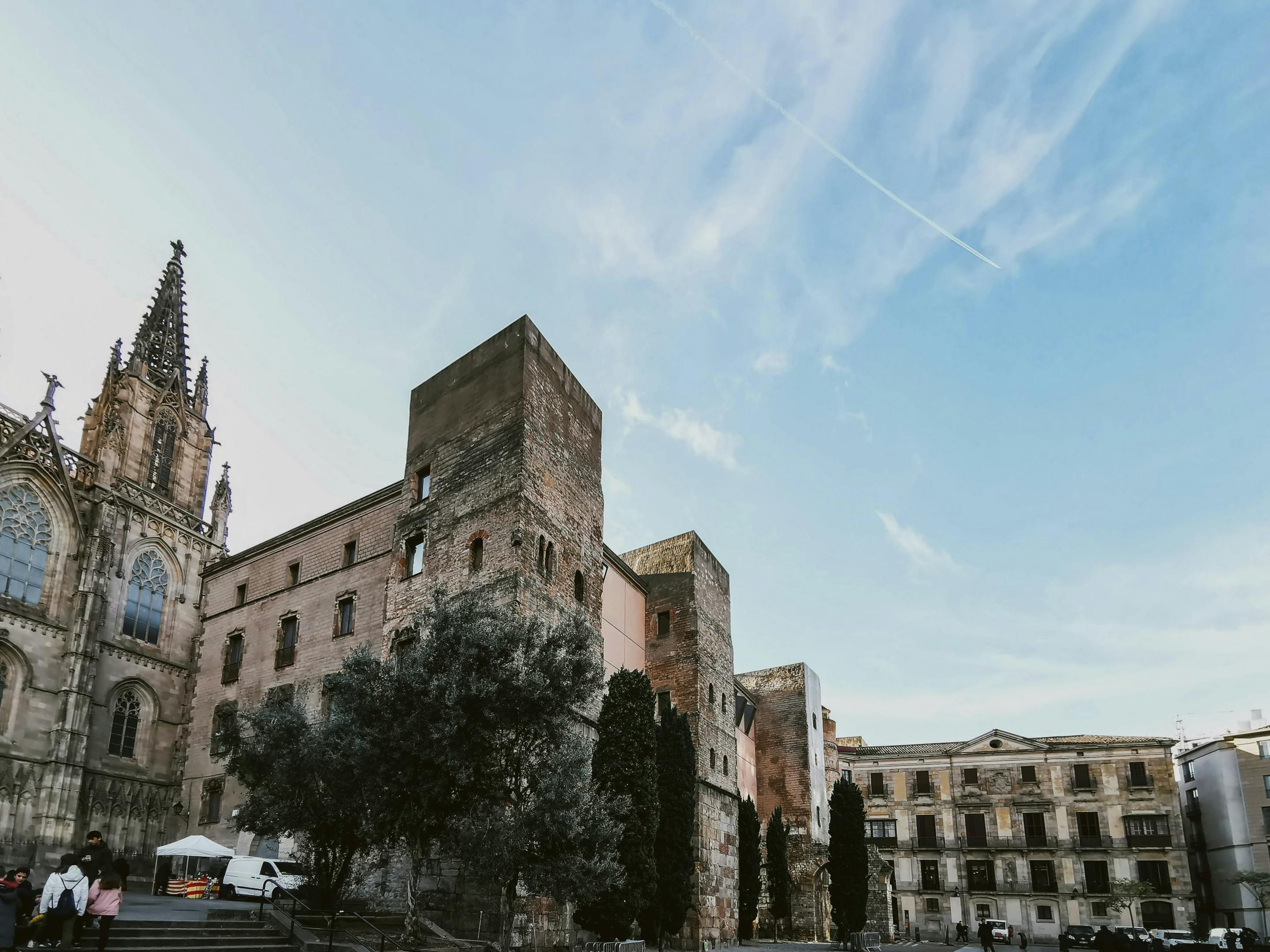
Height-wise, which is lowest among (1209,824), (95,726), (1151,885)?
(1151,885)

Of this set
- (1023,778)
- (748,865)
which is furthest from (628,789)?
(1023,778)

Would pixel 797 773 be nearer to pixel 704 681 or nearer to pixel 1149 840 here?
pixel 704 681

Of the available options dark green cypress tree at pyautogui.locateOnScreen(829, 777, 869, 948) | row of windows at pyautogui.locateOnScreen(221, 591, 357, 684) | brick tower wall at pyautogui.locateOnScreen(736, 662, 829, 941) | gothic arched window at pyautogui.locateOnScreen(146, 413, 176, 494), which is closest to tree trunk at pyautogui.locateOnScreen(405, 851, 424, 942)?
row of windows at pyautogui.locateOnScreen(221, 591, 357, 684)

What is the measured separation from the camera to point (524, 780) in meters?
17.8

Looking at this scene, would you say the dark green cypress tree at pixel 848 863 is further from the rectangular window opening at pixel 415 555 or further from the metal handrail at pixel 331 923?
the metal handrail at pixel 331 923

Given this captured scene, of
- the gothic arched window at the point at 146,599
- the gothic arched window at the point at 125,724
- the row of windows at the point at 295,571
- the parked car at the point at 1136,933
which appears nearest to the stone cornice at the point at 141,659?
the gothic arched window at the point at 146,599

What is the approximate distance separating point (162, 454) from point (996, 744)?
51.1 m

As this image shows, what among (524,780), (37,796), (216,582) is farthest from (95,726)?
(524,780)

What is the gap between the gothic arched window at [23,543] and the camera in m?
30.7

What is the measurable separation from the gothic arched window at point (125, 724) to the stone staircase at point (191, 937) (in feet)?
62.9

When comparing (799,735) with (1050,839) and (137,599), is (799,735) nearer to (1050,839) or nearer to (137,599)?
(1050,839)

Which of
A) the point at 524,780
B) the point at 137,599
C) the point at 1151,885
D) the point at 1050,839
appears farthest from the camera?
the point at 1050,839

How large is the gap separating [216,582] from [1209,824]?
2202 inches

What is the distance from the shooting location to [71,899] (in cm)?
1195
